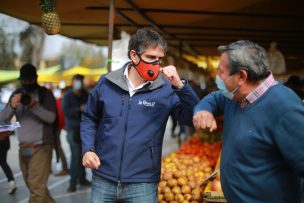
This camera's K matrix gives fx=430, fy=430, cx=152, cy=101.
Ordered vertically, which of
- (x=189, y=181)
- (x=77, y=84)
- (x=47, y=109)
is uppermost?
(x=77, y=84)

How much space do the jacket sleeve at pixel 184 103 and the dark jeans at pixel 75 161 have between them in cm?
496

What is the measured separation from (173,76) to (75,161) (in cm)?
526

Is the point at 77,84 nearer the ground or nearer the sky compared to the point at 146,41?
nearer the ground

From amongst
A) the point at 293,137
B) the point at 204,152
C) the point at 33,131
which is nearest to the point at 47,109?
the point at 33,131

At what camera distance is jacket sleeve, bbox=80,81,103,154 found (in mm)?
3162

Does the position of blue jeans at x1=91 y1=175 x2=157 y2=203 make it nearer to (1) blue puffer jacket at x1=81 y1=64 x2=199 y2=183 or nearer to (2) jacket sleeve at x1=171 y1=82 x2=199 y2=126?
(1) blue puffer jacket at x1=81 y1=64 x2=199 y2=183

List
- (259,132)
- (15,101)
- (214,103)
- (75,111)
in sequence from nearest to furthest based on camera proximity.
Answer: (259,132)
(214,103)
(15,101)
(75,111)

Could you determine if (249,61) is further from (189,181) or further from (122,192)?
(189,181)

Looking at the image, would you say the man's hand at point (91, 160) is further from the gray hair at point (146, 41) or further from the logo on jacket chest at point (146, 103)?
the gray hair at point (146, 41)

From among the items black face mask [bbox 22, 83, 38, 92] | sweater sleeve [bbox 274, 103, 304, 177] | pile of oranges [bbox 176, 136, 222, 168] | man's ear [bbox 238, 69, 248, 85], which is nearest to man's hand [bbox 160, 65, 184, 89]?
man's ear [bbox 238, 69, 248, 85]

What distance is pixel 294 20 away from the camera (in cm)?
723

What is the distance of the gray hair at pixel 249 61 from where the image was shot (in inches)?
92.0

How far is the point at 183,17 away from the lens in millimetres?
6762

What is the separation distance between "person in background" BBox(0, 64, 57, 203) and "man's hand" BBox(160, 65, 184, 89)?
2.80 m
